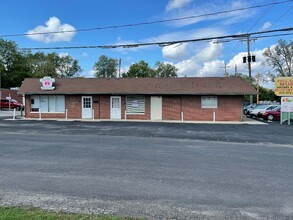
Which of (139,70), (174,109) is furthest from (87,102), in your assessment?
(139,70)

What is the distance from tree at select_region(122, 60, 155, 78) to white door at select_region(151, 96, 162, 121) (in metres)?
49.8

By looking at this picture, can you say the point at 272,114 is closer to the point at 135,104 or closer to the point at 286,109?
the point at 286,109

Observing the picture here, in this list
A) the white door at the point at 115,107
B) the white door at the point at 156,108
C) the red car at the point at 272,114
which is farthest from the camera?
the red car at the point at 272,114

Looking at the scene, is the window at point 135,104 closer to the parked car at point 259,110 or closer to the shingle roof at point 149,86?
the shingle roof at point 149,86

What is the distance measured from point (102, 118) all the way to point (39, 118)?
6091 mm

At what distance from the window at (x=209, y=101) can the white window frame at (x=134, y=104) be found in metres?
5.67

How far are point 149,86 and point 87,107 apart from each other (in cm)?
642

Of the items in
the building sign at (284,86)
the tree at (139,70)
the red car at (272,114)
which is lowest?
the red car at (272,114)

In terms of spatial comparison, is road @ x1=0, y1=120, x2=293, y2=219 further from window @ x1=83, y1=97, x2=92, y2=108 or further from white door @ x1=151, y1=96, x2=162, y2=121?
window @ x1=83, y1=97, x2=92, y2=108

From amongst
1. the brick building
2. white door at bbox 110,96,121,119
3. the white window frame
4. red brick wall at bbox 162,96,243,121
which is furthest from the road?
white door at bbox 110,96,121,119

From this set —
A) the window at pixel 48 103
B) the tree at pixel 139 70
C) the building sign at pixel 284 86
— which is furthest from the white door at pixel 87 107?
the tree at pixel 139 70

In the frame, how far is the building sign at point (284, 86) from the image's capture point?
82.4 ft

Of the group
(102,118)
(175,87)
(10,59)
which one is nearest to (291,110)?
(175,87)

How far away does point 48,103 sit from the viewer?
1084 inches
